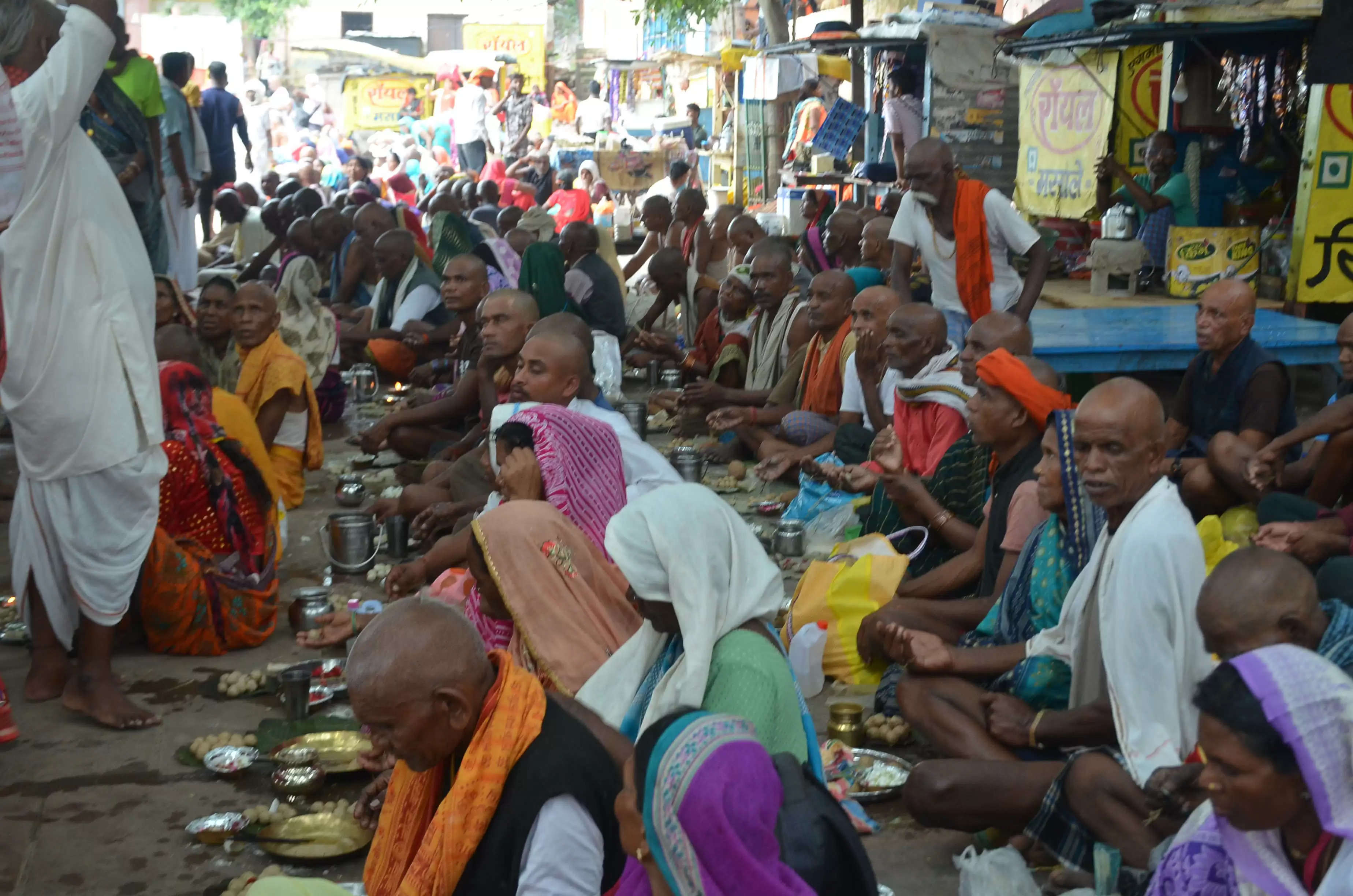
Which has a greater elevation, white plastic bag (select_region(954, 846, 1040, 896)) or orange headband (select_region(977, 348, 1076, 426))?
orange headband (select_region(977, 348, 1076, 426))

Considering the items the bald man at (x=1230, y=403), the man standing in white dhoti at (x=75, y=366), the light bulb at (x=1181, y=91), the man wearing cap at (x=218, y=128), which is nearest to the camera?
the man standing in white dhoti at (x=75, y=366)

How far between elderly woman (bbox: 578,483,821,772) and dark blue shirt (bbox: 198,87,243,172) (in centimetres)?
1346

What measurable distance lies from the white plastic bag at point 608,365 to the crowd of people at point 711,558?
2.67 ft

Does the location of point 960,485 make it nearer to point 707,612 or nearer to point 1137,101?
point 707,612

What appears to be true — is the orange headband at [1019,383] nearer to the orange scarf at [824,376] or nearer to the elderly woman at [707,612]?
the elderly woman at [707,612]

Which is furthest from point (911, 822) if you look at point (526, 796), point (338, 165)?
→ point (338, 165)

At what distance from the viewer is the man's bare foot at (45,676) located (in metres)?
4.61

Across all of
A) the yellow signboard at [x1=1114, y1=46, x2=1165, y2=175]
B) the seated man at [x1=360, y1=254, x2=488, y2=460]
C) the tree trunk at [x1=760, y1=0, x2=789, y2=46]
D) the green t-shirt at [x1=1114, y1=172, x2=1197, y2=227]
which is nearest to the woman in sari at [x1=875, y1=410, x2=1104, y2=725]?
the seated man at [x1=360, y1=254, x2=488, y2=460]

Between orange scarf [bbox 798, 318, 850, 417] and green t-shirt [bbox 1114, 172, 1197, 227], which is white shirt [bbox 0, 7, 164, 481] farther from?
green t-shirt [bbox 1114, 172, 1197, 227]

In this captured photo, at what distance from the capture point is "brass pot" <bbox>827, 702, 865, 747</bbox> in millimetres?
4242

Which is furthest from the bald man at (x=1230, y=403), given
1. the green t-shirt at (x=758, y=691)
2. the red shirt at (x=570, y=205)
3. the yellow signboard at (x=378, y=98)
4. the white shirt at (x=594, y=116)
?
the yellow signboard at (x=378, y=98)

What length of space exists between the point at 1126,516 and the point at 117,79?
8.62 metres

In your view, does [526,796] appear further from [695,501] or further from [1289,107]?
[1289,107]

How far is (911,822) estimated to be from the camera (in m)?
3.84
